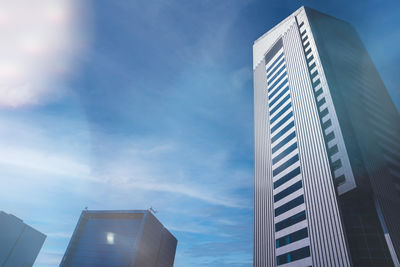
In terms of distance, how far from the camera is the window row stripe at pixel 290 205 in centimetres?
4341

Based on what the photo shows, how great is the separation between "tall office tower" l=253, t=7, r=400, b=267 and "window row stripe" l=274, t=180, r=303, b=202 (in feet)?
0.93

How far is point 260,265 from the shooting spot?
44.8m

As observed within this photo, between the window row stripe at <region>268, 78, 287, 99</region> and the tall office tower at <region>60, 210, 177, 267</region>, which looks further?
the tall office tower at <region>60, 210, 177, 267</region>

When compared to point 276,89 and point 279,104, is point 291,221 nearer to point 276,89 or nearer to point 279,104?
point 279,104

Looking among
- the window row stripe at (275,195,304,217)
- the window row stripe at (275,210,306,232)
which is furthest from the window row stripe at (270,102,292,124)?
the window row stripe at (275,210,306,232)

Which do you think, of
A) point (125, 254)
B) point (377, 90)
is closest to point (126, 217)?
point (125, 254)

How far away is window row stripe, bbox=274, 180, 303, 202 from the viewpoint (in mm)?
45425

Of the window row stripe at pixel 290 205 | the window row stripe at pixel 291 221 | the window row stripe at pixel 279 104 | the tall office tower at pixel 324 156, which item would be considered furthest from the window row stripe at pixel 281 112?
the window row stripe at pixel 291 221

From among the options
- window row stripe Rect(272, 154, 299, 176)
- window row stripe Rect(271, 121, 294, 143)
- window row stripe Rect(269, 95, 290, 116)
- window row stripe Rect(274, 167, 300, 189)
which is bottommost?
window row stripe Rect(274, 167, 300, 189)

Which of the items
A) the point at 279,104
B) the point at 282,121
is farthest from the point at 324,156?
the point at 279,104

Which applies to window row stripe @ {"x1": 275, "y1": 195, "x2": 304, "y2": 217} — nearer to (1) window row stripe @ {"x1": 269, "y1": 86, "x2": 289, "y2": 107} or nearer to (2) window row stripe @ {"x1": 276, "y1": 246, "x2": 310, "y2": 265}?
(2) window row stripe @ {"x1": 276, "y1": 246, "x2": 310, "y2": 265}

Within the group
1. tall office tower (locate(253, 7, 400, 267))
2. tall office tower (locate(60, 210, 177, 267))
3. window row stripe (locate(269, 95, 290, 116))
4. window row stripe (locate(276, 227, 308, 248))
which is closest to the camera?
tall office tower (locate(253, 7, 400, 267))

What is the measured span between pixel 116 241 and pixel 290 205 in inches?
2651

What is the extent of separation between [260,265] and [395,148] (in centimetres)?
4210
